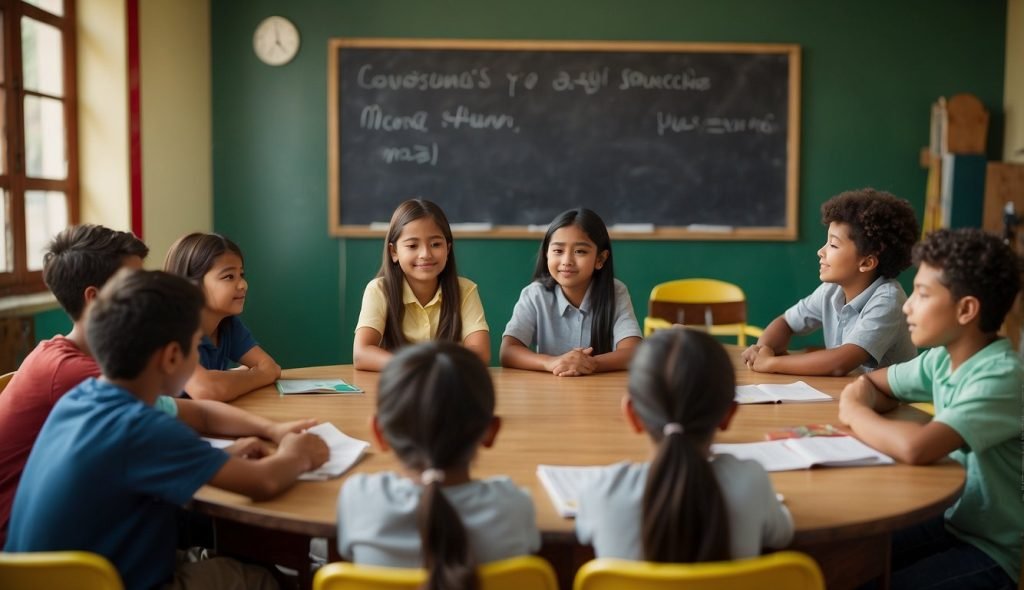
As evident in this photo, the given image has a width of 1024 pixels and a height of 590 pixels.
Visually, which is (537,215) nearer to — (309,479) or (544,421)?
(544,421)

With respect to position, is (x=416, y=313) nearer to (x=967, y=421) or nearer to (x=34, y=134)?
(x=967, y=421)

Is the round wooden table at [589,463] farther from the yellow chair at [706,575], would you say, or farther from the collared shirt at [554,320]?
the collared shirt at [554,320]

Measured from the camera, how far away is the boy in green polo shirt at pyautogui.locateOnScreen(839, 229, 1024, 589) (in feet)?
5.84

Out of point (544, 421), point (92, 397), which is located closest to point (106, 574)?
point (92, 397)

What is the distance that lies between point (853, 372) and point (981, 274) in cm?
93

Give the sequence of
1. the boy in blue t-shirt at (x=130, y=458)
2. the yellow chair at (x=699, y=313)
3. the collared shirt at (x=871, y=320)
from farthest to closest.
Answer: the yellow chair at (x=699, y=313) < the collared shirt at (x=871, y=320) < the boy in blue t-shirt at (x=130, y=458)

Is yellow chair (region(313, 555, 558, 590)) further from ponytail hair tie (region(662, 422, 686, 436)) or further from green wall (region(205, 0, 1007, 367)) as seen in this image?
green wall (region(205, 0, 1007, 367))

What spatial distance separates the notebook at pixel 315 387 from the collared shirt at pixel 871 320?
1.37 metres

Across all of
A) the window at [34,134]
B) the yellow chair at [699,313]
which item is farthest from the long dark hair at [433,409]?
the window at [34,134]

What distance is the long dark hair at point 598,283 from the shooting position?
3006mm

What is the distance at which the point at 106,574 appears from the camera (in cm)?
130

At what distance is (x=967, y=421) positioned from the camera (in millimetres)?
1777

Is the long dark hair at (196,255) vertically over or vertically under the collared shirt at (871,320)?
over

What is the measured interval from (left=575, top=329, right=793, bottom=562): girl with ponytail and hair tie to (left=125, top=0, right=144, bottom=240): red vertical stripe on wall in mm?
3475
